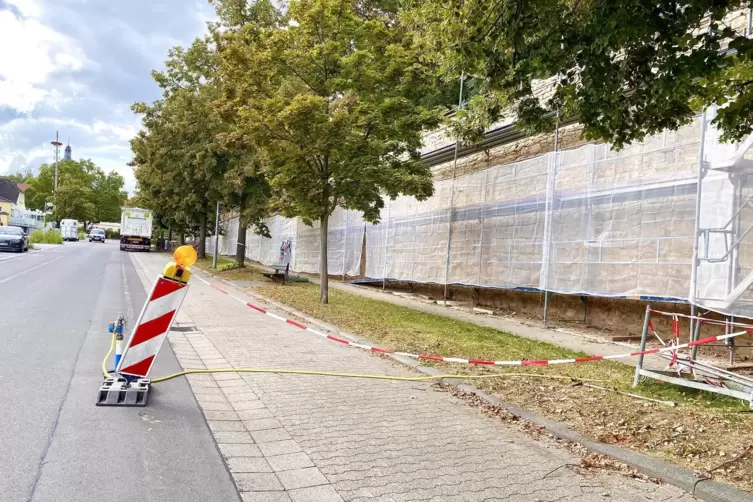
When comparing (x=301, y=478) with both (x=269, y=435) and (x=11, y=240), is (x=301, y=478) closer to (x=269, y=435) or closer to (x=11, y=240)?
(x=269, y=435)

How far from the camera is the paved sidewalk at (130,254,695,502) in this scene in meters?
3.62

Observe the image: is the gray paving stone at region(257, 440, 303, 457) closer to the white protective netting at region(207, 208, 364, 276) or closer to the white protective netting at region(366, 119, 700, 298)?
the white protective netting at region(366, 119, 700, 298)

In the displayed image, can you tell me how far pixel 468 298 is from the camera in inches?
651

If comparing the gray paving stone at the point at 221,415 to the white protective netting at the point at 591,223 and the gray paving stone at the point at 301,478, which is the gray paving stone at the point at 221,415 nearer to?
the gray paving stone at the point at 301,478

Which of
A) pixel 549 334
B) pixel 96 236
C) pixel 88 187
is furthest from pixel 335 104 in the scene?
pixel 88 187

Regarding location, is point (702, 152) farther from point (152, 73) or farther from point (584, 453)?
point (152, 73)

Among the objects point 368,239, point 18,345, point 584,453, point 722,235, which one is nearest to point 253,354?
point 18,345

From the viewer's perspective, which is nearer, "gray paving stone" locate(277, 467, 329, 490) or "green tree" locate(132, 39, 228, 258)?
"gray paving stone" locate(277, 467, 329, 490)

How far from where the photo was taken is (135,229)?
42.8 metres

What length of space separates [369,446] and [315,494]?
93 centimetres

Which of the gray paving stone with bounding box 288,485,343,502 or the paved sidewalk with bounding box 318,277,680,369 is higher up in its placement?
the paved sidewalk with bounding box 318,277,680,369

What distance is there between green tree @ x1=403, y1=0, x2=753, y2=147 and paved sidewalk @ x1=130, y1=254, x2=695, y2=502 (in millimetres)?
3057

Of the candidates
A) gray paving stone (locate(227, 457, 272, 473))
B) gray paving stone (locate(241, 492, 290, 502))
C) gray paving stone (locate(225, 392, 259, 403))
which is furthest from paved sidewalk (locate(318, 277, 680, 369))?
gray paving stone (locate(241, 492, 290, 502))

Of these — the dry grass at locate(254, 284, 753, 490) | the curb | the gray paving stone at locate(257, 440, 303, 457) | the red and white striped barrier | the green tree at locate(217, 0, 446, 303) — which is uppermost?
the green tree at locate(217, 0, 446, 303)
